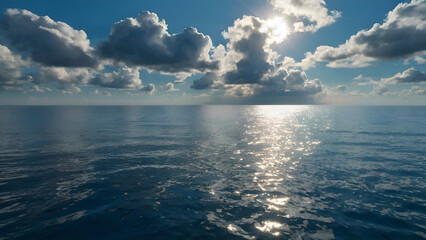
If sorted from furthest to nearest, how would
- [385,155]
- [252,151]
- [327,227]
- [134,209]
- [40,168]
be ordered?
1. [252,151]
2. [385,155]
3. [40,168]
4. [134,209]
5. [327,227]

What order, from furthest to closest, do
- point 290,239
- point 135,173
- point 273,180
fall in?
point 135,173 < point 273,180 < point 290,239

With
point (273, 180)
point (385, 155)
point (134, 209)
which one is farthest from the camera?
point (385, 155)

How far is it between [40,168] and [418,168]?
47508 millimetres

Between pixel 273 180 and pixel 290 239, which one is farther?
pixel 273 180

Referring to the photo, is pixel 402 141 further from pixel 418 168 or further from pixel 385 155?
pixel 418 168

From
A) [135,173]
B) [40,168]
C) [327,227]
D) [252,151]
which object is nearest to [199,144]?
[252,151]

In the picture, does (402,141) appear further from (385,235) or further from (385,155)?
(385,235)

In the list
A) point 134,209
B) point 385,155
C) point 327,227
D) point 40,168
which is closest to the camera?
point 327,227

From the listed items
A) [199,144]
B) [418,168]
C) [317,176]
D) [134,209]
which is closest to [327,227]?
[317,176]

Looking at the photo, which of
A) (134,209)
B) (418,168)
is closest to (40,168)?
(134,209)

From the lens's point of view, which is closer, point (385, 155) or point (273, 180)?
point (273, 180)

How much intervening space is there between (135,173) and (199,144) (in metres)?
19.4

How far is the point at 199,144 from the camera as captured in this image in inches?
1684

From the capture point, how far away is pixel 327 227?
1392 centimetres
